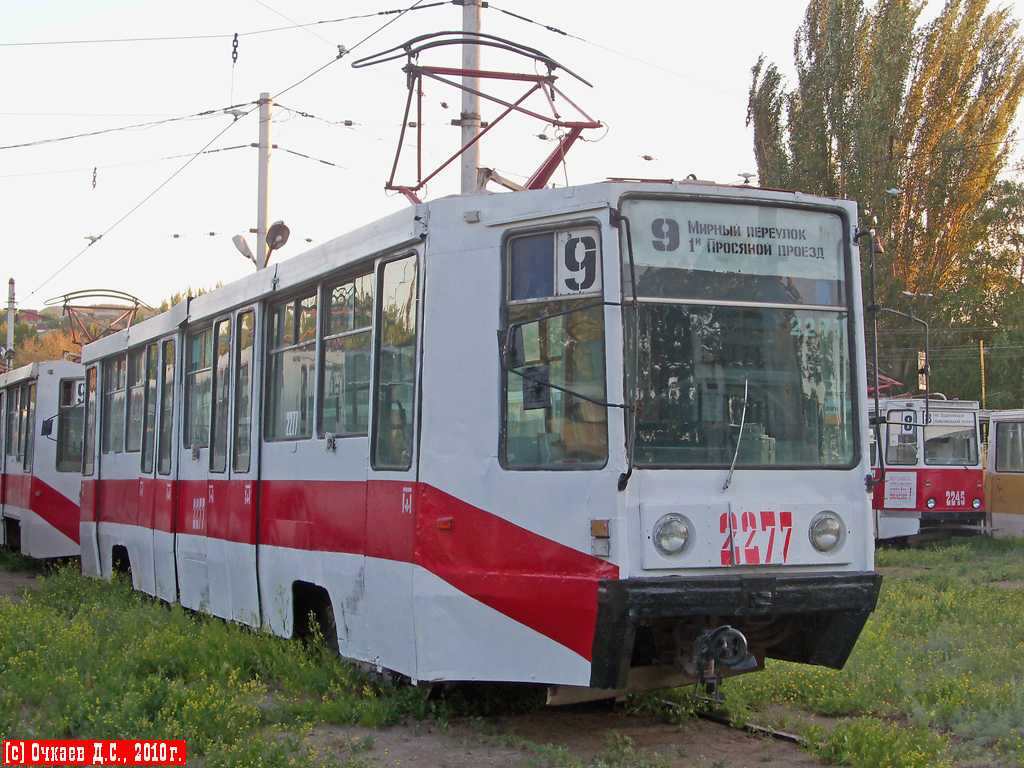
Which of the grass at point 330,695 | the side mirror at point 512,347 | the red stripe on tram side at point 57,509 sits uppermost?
the side mirror at point 512,347

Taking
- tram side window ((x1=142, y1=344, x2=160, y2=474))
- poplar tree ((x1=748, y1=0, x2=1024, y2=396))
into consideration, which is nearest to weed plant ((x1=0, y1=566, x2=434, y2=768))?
tram side window ((x1=142, y1=344, x2=160, y2=474))

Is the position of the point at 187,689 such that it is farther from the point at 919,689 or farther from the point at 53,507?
the point at 53,507

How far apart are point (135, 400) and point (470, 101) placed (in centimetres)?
503

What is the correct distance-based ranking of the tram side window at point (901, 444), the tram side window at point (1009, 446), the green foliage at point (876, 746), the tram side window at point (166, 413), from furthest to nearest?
the tram side window at point (1009, 446) < the tram side window at point (901, 444) < the tram side window at point (166, 413) < the green foliage at point (876, 746)

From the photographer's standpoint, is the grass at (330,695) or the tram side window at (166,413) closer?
the grass at (330,695)

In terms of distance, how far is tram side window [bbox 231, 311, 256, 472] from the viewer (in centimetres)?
895

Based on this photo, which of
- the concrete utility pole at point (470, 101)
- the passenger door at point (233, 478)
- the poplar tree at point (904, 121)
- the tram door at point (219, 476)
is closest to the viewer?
the passenger door at point (233, 478)

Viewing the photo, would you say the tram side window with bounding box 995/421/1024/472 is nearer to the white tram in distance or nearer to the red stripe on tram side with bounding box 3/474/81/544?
the red stripe on tram side with bounding box 3/474/81/544

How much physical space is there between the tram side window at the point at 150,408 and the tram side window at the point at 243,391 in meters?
2.67

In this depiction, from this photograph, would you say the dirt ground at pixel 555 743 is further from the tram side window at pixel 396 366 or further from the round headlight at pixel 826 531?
the tram side window at pixel 396 366

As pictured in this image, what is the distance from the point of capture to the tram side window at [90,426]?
1410 cm

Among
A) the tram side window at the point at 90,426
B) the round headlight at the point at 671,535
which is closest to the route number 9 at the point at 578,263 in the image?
the round headlight at the point at 671,535

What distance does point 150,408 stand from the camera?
38.9ft

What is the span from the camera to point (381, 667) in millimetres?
6715
